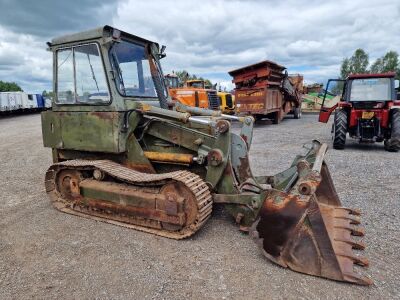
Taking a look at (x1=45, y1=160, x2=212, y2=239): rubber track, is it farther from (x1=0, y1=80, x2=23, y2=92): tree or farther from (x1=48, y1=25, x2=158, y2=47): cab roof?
(x1=0, y1=80, x2=23, y2=92): tree

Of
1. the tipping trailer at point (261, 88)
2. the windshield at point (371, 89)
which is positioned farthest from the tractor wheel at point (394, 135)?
the tipping trailer at point (261, 88)

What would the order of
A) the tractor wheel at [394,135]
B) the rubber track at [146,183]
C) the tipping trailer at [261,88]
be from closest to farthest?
the rubber track at [146,183] < the tractor wheel at [394,135] < the tipping trailer at [261,88]

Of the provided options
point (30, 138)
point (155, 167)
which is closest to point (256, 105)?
point (30, 138)

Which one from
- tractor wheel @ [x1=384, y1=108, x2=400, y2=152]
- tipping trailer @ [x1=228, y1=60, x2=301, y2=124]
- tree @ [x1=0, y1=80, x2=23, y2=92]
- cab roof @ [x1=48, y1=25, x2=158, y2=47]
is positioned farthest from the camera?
tree @ [x1=0, y1=80, x2=23, y2=92]

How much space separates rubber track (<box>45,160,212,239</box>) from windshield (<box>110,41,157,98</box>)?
107cm

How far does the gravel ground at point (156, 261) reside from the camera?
2873 millimetres

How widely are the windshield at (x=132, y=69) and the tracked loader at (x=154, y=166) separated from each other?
0.02 meters

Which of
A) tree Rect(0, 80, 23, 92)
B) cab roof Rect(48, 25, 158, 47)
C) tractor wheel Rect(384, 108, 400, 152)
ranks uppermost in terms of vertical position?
tree Rect(0, 80, 23, 92)

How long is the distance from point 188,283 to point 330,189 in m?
2.30

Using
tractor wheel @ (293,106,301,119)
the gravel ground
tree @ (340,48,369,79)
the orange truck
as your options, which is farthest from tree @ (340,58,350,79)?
the gravel ground

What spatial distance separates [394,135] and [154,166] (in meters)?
7.37

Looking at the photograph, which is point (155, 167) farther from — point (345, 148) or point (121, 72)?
point (345, 148)

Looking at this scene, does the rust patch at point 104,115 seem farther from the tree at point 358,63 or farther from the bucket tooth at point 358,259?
the tree at point 358,63

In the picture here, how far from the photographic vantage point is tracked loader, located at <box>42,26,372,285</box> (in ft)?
10.7
